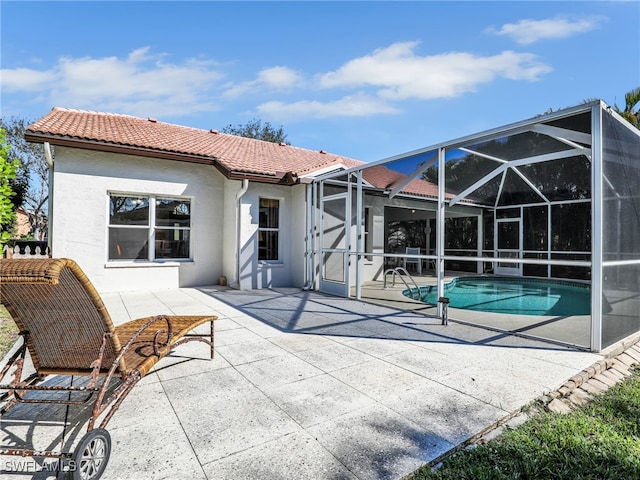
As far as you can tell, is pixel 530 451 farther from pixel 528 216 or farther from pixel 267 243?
→ pixel 528 216

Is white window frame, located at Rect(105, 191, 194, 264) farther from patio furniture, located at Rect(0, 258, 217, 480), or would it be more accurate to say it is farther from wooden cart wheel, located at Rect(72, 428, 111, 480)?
wooden cart wheel, located at Rect(72, 428, 111, 480)

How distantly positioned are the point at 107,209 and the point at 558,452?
10.8 meters

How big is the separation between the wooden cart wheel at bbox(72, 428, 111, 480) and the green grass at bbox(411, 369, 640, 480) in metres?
2.04

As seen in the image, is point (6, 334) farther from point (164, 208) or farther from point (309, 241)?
point (309, 241)

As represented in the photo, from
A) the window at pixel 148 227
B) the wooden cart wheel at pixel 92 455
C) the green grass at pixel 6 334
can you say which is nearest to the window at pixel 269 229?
the window at pixel 148 227

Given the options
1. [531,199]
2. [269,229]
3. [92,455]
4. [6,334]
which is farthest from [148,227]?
[531,199]

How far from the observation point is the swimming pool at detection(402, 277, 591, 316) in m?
9.24

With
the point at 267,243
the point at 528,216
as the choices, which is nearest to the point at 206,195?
the point at 267,243

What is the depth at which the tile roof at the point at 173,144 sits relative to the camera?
9.13 meters

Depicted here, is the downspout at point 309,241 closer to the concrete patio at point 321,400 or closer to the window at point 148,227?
the window at point 148,227

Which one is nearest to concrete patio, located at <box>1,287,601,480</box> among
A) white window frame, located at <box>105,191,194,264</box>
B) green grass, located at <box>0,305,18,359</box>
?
green grass, located at <box>0,305,18,359</box>

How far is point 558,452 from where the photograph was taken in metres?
2.56

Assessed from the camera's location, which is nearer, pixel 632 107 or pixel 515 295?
pixel 515 295

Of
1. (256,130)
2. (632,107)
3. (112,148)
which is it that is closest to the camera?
(112,148)
